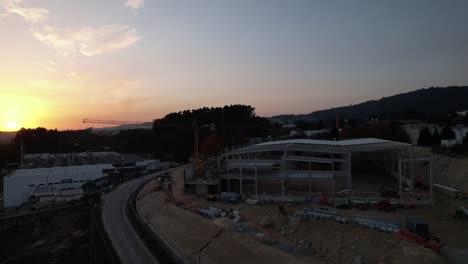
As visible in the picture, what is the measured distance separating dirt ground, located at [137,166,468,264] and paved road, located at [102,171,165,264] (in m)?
2.77

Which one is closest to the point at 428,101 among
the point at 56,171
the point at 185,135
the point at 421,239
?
the point at 185,135

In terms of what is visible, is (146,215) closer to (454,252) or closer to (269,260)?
(269,260)

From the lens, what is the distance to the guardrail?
24.8 metres

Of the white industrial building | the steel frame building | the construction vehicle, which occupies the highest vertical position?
the steel frame building

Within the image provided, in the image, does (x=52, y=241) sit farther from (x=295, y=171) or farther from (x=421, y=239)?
(x=421, y=239)

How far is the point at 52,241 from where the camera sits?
35406 mm

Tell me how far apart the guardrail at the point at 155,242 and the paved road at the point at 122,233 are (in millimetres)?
421

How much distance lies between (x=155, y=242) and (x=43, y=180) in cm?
3619

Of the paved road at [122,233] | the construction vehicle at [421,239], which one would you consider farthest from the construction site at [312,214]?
the paved road at [122,233]

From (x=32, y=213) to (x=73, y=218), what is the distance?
5.85 m

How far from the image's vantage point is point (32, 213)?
42969 millimetres

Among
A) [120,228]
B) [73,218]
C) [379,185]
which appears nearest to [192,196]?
[120,228]

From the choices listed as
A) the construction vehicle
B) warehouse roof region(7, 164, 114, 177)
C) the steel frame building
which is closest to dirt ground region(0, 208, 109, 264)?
warehouse roof region(7, 164, 114, 177)

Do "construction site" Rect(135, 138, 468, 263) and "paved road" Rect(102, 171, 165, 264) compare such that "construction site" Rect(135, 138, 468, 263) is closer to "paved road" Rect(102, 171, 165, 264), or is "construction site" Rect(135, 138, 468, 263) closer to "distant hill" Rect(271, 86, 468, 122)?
"paved road" Rect(102, 171, 165, 264)
